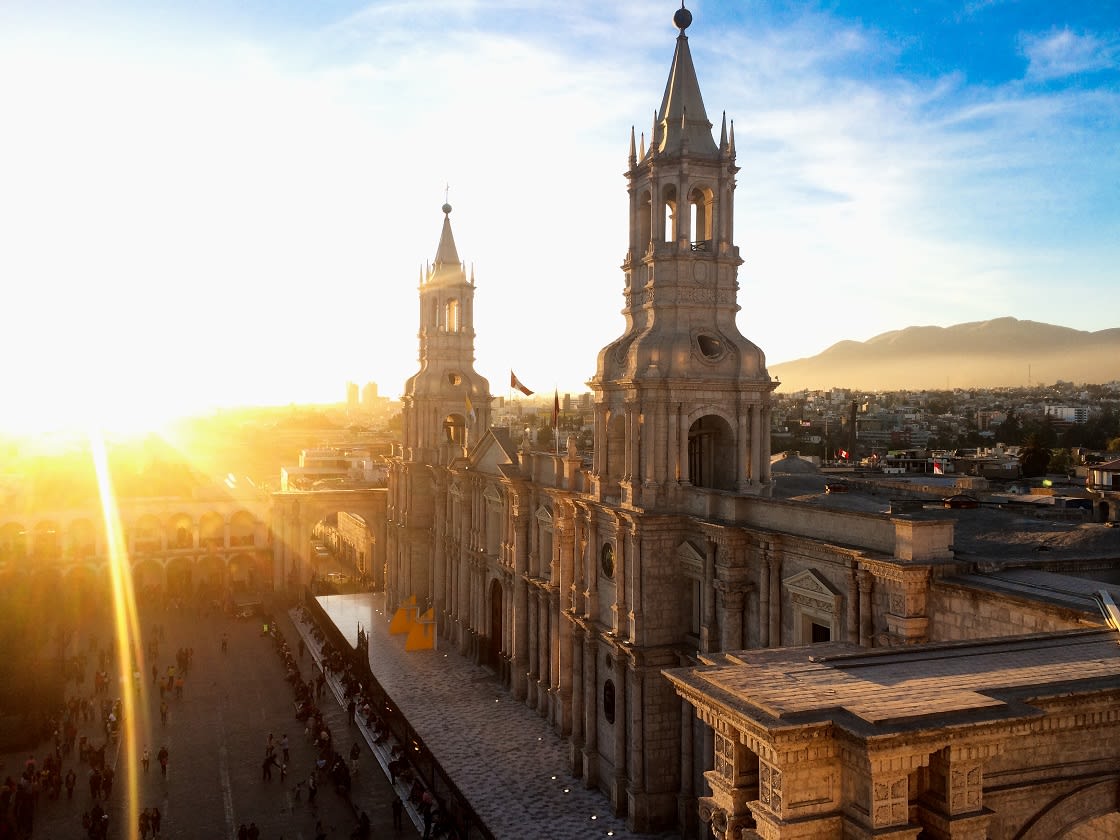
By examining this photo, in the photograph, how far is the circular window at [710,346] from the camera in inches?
1012

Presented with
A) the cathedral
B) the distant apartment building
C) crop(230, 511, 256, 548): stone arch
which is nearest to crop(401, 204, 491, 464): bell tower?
the cathedral

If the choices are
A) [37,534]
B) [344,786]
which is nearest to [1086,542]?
[344,786]

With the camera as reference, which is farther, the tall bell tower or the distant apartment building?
the distant apartment building

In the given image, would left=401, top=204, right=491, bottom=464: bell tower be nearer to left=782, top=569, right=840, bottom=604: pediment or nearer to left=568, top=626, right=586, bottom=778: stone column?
left=568, top=626, right=586, bottom=778: stone column

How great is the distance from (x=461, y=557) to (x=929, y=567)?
29536 mm

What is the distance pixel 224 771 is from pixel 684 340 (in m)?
20.4

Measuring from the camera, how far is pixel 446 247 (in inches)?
1907

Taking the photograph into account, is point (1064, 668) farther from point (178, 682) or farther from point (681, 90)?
point (178, 682)

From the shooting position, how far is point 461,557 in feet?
145

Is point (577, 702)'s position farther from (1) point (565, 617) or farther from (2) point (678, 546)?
(2) point (678, 546)

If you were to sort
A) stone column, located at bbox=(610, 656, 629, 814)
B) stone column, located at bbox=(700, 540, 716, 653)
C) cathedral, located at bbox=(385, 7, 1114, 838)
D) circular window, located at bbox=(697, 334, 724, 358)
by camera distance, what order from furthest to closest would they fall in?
stone column, located at bbox=(610, 656, 629, 814), circular window, located at bbox=(697, 334, 724, 358), stone column, located at bbox=(700, 540, 716, 653), cathedral, located at bbox=(385, 7, 1114, 838)

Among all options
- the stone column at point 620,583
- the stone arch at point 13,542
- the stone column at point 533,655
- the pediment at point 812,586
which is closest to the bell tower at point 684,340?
the stone column at point 620,583

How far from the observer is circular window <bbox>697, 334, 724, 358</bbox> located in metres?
25.7

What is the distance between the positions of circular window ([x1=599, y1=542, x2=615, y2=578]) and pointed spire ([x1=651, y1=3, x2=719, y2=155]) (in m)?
11.8
